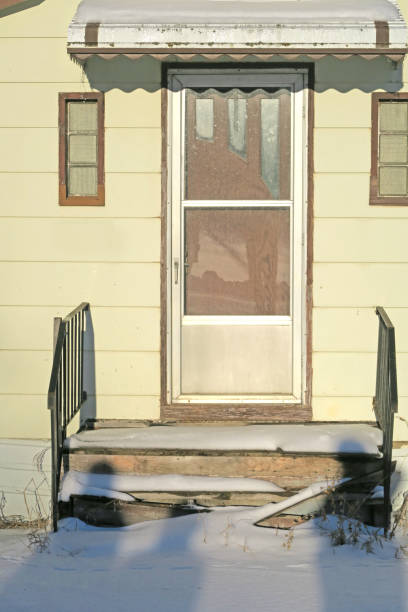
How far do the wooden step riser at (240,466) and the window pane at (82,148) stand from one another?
2.07m

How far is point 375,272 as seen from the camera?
21.6 feet

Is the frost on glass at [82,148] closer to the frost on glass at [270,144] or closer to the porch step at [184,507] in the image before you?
the frost on glass at [270,144]

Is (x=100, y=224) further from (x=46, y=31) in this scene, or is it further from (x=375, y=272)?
(x=375, y=272)

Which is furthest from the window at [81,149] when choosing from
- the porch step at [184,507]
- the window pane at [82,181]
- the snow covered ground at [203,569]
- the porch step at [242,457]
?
the snow covered ground at [203,569]

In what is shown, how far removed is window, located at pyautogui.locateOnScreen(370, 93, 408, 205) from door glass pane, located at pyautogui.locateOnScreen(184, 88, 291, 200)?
0.59 m

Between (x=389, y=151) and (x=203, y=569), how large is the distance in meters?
3.16

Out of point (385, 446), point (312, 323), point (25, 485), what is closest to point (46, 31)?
point (312, 323)

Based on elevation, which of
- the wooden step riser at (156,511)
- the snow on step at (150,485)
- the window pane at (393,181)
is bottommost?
the wooden step riser at (156,511)

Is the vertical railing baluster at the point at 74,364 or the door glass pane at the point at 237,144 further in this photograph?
the door glass pane at the point at 237,144

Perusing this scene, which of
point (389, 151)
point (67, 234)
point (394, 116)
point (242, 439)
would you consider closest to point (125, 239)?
point (67, 234)

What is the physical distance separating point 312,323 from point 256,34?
1.98m

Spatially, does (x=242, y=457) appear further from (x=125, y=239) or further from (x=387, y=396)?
(x=125, y=239)

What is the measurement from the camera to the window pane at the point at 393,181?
6.59 metres

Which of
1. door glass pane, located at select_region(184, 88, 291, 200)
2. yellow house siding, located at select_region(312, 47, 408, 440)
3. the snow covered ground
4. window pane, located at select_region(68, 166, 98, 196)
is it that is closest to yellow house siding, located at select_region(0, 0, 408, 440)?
yellow house siding, located at select_region(312, 47, 408, 440)
